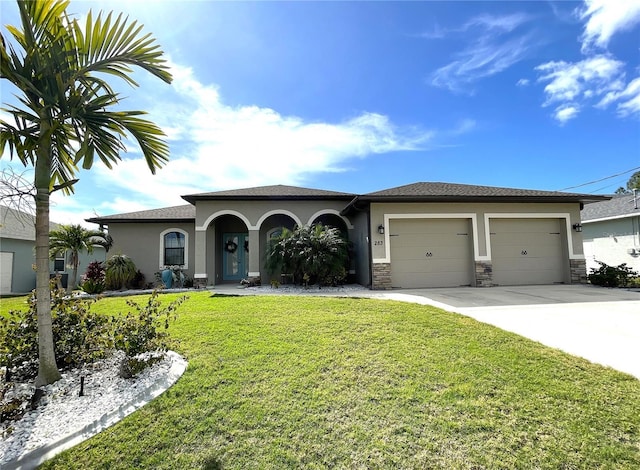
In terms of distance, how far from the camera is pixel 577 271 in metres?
10.9

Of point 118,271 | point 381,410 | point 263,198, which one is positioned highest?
point 263,198

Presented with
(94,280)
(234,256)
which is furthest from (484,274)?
(94,280)

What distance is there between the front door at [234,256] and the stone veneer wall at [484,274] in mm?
10424

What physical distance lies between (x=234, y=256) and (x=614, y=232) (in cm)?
1995

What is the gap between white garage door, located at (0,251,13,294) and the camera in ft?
43.9

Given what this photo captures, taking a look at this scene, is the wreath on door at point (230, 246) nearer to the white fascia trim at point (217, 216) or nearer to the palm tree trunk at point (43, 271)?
the white fascia trim at point (217, 216)

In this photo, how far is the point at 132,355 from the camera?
361 cm

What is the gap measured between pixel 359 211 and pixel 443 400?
922 centimetres

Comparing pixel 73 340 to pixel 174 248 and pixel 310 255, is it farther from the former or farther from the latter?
pixel 174 248

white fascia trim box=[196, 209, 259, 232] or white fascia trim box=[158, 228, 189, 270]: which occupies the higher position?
white fascia trim box=[196, 209, 259, 232]

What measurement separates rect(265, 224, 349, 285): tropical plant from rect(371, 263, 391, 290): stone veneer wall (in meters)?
1.19

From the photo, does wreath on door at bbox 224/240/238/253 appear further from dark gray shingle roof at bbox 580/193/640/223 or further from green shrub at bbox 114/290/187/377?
dark gray shingle roof at bbox 580/193/640/223

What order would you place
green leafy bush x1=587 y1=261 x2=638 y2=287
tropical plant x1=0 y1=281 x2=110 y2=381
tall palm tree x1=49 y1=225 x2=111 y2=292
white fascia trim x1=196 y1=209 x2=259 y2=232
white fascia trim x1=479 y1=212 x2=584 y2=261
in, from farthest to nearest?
white fascia trim x1=196 y1=209 x2=259 y2=232, tall palm tree x1=49 y1=225 x2=111 y2=292, white fascia trim x1=479 y1=212 x2=584 y2=261, green leafy bush x1=587 y1=261 x2=638 y2=287, tropical plant x1=0 y1=281 x2=110 y2=381

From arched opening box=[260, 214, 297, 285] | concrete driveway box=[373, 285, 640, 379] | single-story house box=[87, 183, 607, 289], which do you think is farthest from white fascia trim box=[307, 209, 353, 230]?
concrete driveway box=[373, 285, 640, 379]
